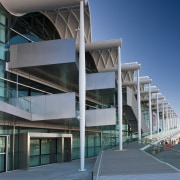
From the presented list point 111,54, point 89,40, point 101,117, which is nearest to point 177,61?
point 111,54

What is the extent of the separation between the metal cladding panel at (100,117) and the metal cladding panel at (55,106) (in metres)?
7.13

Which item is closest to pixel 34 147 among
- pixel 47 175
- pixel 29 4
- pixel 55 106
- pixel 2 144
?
pixel 55 106

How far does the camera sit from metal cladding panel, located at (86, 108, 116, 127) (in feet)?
91.4

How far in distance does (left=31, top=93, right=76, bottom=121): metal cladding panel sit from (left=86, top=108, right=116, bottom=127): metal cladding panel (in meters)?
7.13

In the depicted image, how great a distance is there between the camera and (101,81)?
2933cm

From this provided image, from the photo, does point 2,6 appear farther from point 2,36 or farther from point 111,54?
point 111,54

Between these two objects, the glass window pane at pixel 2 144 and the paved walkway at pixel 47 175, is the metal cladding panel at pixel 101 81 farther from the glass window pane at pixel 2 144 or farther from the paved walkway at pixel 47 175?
the glass window pane at pixel 2 144

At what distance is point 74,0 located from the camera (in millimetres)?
20422

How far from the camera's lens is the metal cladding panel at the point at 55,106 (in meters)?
20.7

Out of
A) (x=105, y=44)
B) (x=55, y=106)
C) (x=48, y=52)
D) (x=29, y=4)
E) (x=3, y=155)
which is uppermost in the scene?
(x=29, y=4)

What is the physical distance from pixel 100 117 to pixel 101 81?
11.0 ft

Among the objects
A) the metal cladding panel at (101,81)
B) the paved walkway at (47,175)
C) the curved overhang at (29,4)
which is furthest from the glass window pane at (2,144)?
the metal cladding panel at (101,81)

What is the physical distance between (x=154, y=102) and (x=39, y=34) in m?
48.6

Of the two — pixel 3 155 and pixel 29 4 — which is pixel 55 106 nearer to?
pixel 3 155
